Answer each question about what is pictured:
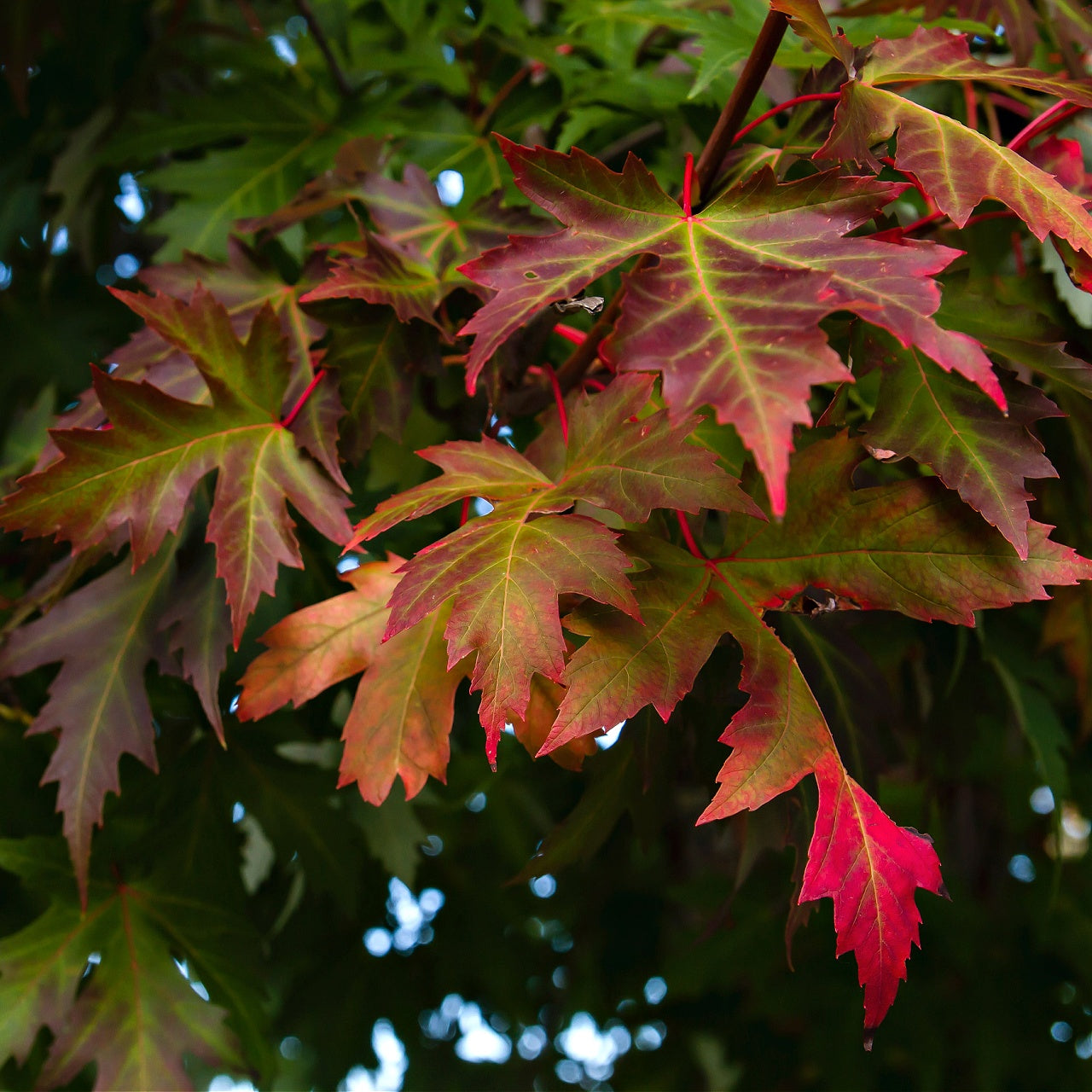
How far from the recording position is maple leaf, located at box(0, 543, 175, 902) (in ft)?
2.41

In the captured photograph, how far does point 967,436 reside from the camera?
60 centimetres

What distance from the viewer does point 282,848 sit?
37.8 inches

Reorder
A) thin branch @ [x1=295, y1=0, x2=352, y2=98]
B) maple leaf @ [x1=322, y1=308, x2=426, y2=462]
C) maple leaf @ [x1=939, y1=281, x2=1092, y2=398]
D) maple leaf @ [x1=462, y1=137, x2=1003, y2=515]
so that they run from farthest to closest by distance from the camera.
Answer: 1. thin branch @ [x1=295, y1=0, x2=352, y2=98]
2. maple leaf @ [x1=322, y1=308, x2=426, y2=462]
3. maple leaf @ [x1=939, y1=281, x2=1092, y2=398]
4. maple leaf @ [x1=462, y1=137, x2=1003, y2=515]

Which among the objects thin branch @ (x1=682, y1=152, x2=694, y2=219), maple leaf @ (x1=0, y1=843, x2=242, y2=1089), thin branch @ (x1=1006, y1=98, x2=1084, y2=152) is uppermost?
thin branch @ (x1=682, y1=152, x2=694, y2=219)

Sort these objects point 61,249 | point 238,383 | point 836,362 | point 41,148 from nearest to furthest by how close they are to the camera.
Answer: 1. point 836,362
2. point 238,383
3. point 41,148
4. point 61,249

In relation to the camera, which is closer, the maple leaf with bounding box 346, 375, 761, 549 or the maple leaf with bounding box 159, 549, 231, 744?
the maple leaf with bounding box 346, 375, 761, 549

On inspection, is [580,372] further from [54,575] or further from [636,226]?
[54,575]

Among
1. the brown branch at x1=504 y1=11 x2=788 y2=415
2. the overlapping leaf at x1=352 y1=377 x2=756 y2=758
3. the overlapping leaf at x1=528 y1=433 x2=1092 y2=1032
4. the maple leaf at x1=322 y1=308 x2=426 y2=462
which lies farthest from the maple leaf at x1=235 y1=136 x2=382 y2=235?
the overlapping leaf at x1=528 y1=433 x2=1092 y2=1032

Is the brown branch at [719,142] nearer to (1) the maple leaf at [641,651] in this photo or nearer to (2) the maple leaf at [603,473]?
(2) the maple leaf at [603,473]

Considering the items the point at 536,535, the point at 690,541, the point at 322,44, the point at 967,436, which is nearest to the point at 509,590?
the point at 536,535

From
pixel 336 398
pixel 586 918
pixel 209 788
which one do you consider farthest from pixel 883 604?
pixel 586 918

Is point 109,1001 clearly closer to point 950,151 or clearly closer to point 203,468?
point 203,468

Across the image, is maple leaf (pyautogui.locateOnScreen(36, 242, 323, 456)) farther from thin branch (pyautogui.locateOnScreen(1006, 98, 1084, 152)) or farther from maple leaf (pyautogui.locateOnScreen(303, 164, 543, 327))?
thin branch (pyautogui.locateOnScreen(1006, 98, 1084, 152))

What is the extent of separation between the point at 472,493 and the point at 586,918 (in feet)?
4.00
